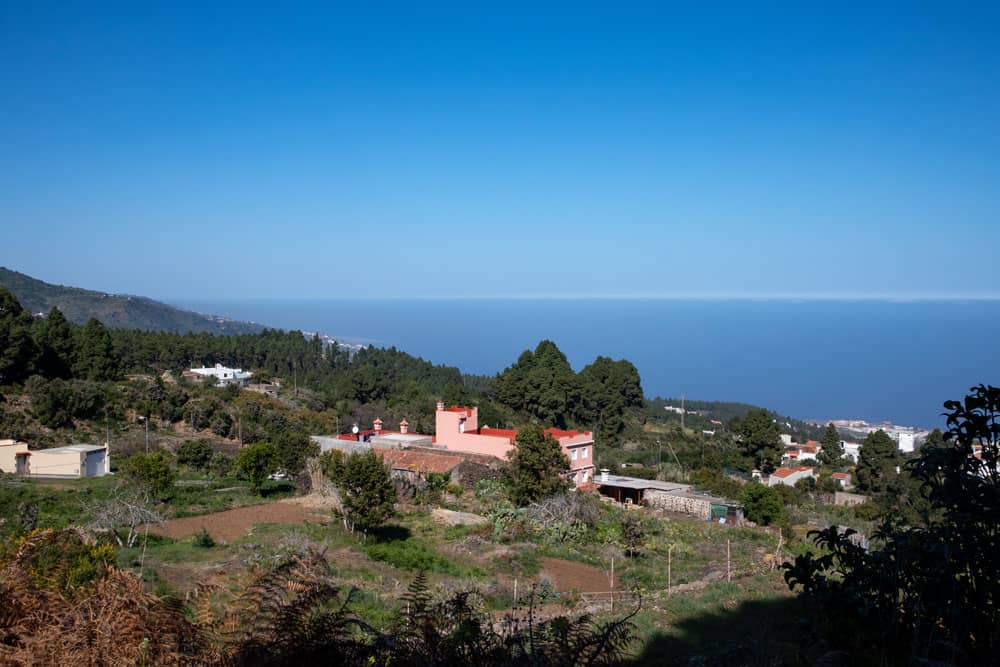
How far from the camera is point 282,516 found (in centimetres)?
1905

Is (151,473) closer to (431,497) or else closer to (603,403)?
(431,497)

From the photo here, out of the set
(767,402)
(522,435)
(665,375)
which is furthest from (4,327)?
(665,375)

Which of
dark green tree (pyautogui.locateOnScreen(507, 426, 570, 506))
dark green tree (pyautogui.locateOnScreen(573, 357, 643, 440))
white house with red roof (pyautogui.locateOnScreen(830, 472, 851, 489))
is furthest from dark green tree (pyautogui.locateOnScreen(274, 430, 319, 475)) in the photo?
white house with red roof (pyautogui.locateOnScreen(830, 472, 851, 489))

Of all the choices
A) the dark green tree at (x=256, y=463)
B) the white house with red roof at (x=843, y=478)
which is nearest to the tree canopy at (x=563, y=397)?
the white house with red roof at (x=843, y=478)

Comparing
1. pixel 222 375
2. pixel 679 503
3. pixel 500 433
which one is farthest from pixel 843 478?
pixel 222 375

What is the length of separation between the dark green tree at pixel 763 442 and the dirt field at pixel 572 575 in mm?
22609

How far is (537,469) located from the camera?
20.5 metres

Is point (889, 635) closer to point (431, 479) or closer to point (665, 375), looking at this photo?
point (431, 479)

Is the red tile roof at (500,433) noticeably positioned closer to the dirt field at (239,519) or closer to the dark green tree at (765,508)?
the dirt field at (239,519)

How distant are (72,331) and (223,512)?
2796 centimetres

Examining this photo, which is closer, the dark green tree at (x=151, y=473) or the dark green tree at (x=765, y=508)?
the dark green tree at (x=151, y=473)

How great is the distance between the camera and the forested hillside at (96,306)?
13088cm

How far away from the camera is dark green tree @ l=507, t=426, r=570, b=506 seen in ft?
66.0

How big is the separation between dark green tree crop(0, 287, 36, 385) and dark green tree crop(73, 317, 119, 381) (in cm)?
368
